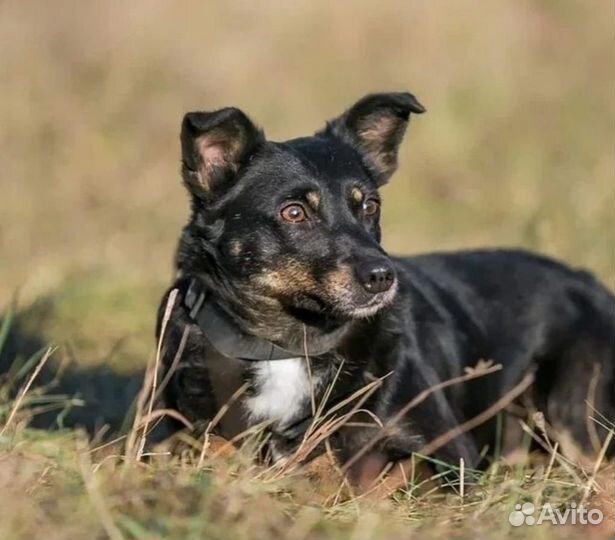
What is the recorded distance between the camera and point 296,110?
1328 centimetres

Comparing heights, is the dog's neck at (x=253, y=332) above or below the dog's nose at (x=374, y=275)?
below

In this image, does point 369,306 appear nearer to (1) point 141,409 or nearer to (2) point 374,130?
(1) point 141,409

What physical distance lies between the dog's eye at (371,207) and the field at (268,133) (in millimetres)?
1219

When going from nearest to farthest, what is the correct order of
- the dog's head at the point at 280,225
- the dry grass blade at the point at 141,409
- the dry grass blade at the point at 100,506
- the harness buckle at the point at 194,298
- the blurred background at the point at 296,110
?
the dry grass blade at the point at 100,506 → the dry grass blade at the point at 141,409 → the dog's head at the point at 280,225 → the harness buckle at the point at 194,298 → the blurred background at the point at 296,110

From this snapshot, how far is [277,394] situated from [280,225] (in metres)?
0.72

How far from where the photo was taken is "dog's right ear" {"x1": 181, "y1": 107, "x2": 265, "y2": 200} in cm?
582

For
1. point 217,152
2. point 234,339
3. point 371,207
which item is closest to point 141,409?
point 234,339

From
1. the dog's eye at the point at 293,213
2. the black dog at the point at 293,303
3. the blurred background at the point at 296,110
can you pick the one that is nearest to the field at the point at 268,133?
the blurred background at the point at 296,110

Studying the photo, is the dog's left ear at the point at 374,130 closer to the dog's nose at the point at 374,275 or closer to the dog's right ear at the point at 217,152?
the dog's right ear at the point at 217,152

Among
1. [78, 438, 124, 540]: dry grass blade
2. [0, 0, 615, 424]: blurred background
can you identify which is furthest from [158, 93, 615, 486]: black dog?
[0, 0, 615, 424]: blurred background

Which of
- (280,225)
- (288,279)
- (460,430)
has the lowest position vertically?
(460,430)

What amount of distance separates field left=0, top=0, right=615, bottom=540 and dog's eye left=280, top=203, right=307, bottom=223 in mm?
1075

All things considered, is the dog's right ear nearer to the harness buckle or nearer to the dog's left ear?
the harness buckle

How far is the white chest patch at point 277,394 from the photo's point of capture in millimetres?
5672
